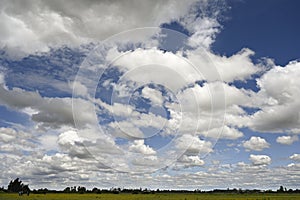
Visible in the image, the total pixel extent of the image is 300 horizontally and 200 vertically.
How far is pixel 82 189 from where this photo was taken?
573 feet

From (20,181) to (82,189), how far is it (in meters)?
28.7

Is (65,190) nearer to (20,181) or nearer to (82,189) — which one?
(82,189)

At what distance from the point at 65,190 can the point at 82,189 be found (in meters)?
7.69

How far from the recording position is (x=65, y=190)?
566ft

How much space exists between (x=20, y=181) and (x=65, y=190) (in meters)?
21.5

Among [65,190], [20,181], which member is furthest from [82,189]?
[20,181]

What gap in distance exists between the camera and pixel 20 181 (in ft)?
571
